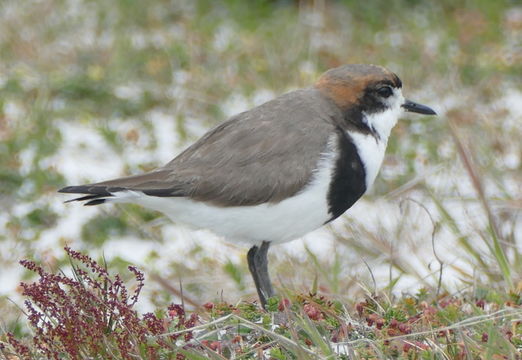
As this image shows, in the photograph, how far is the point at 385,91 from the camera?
4332mm

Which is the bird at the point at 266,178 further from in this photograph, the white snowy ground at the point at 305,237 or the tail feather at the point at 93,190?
the white snowy ground at the point at 305,237

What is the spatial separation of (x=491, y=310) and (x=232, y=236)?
3.60ft

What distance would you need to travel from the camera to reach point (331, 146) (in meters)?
3.99

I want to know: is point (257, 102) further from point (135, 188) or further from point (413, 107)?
point (135, 188)

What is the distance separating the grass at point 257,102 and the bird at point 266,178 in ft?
0.96

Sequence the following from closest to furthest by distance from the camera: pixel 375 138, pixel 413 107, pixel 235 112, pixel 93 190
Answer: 1. pixel 93 190
2. pixel 375 138
3. pixel 413 107
4. pixel 235 112

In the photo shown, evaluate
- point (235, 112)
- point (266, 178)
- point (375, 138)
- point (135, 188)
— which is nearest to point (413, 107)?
point (375, 138)

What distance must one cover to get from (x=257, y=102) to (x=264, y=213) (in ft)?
8.90

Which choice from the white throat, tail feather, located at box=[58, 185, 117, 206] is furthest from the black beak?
tail feather, located at box=[58, 185, 117, 206]

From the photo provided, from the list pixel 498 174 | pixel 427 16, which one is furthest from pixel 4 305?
pixel 427 16

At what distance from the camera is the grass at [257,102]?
11.9ft

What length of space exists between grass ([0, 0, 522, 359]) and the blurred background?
0.01m

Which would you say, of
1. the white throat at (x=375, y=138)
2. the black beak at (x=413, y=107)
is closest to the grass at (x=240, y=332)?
the white throat at (x=375, y=138)

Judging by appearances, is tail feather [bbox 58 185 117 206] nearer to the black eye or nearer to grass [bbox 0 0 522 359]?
grass [bbox 0 0 522 359]
